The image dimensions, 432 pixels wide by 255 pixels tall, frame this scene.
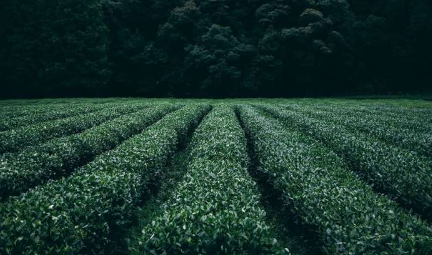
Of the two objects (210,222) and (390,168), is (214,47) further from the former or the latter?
(210,222)

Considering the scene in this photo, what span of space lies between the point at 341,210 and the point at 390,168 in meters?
4.06

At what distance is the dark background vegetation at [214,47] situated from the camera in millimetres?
47438

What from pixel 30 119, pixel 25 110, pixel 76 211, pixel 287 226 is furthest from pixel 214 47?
pixel 76 211

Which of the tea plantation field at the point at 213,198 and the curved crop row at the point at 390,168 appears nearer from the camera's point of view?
the tea plantation field at the point at 213,198

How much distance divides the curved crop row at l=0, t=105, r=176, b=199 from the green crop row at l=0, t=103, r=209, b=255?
1.80 metres

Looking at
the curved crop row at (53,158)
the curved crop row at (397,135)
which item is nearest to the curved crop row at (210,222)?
the curved crop row at (53,158)

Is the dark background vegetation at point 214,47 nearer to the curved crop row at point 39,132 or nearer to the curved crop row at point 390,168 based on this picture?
the curved crop row at point 39,132

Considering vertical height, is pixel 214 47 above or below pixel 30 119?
above

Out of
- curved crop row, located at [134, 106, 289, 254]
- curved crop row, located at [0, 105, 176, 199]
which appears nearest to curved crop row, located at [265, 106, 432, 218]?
curved crop row, located at [134, 106, 289, 254]

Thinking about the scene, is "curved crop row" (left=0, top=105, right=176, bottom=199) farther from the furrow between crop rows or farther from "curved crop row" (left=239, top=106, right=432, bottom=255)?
"curved crop row" (left=239, top=106, right=432, bottom=255)

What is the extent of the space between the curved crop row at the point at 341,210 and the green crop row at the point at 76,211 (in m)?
3.66

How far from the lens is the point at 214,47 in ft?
160

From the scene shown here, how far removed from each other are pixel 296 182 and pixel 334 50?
4581 centimetres

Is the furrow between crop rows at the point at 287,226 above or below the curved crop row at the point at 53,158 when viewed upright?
below
